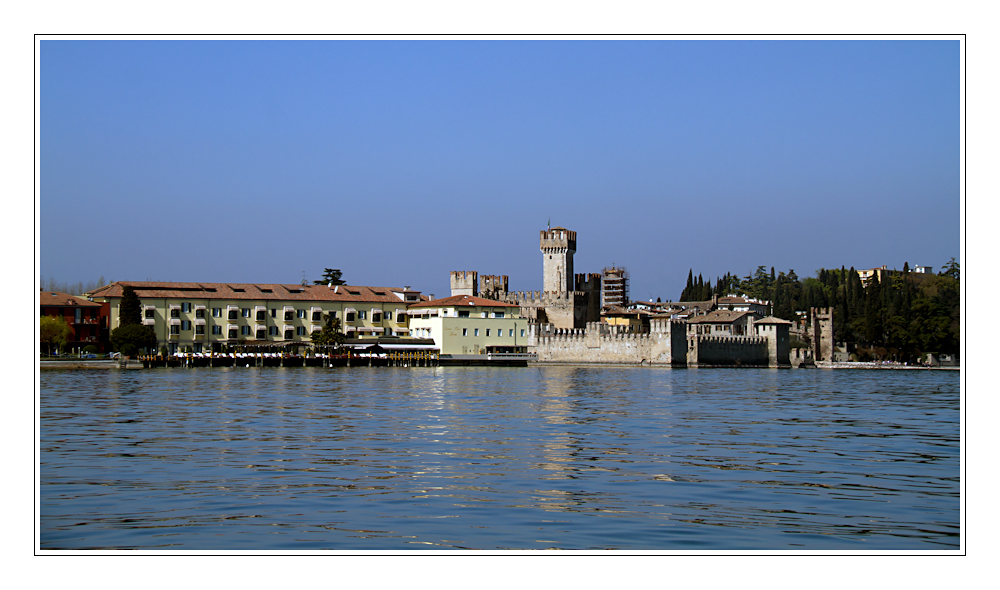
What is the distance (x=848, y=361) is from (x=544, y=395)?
157 feet

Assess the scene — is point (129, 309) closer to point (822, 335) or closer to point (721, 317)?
point (721, 317)

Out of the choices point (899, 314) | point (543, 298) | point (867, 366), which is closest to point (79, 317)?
point (543, 298)

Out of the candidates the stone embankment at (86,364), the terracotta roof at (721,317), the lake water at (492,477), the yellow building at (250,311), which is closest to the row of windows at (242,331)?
the yellow building at (250,311)

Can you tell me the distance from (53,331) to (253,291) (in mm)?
17894

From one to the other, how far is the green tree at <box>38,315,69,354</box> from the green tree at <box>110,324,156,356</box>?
2831 millimetres

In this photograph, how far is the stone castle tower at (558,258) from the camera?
258 feet

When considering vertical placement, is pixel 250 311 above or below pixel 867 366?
above

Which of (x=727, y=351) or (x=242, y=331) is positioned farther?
(x=242, y=331)

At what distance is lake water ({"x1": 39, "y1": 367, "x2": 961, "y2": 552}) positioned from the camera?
33.2 ft

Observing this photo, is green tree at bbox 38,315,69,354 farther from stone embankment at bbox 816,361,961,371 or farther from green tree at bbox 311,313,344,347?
stone embankment at bbox 816,361,961,371

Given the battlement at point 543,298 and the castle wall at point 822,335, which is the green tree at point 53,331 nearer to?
the battlement at point 543,298

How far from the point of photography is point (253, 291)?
73375 millimetres
